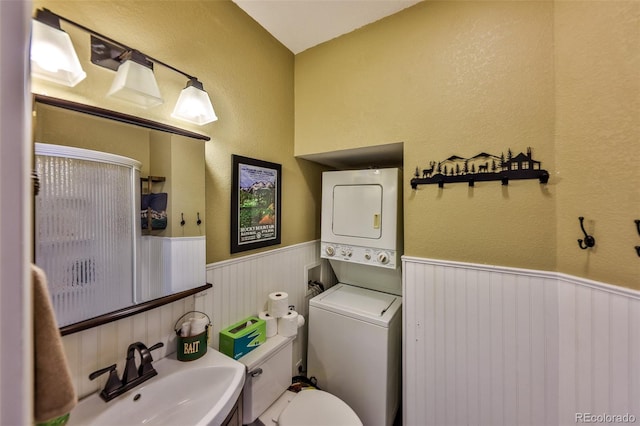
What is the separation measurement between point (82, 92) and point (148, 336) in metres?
1.07

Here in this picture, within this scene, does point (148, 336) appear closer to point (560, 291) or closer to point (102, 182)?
point (102, 182)

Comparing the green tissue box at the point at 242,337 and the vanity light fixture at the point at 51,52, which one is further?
the green tissue box at the point at 242,337

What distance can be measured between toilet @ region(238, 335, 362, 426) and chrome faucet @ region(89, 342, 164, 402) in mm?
464

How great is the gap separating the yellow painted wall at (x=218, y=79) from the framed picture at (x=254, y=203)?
6cm

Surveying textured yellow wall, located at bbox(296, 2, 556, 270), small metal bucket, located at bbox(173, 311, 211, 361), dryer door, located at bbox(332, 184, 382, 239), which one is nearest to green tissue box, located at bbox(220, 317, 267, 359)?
small metal bucket, located at bbox(173, 311, 211, 361)

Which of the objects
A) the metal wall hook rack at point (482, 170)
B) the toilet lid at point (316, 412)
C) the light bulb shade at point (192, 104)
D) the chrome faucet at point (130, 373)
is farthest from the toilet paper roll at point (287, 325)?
the light bulb shade at point (192, 104)

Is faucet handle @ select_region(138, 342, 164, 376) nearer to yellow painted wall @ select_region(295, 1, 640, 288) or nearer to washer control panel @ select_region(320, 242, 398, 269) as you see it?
washer control panel @ select_region(320, 242, 398, 269)

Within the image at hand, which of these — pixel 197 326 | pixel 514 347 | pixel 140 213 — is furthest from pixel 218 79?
pixel 514 347

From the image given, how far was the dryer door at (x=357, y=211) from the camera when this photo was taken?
176 centimetres

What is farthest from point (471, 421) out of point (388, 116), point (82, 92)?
point (82, 92)

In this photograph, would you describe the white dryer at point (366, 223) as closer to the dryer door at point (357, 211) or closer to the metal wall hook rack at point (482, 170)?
the dryer door at point (357, 211)

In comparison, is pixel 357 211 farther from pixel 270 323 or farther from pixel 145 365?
pixel 145 365

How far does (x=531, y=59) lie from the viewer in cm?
118

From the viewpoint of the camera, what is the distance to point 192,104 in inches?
46.8
